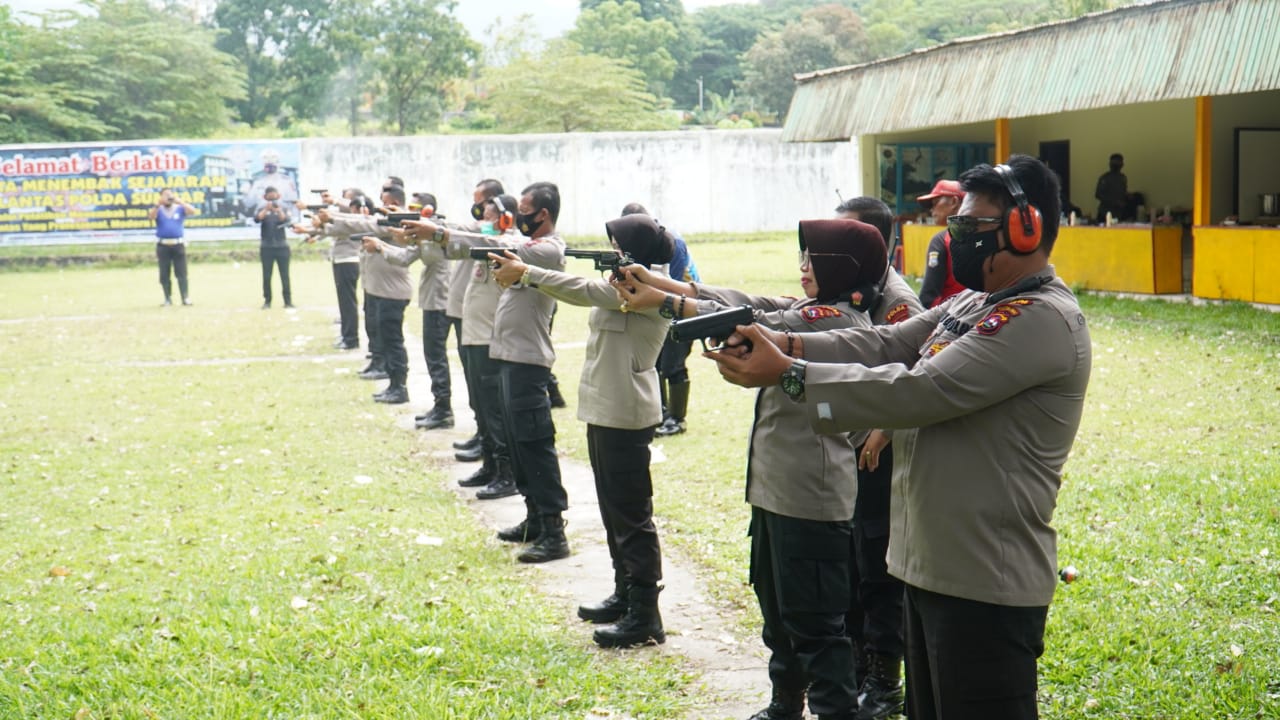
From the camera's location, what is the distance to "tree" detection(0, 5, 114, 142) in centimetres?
3881

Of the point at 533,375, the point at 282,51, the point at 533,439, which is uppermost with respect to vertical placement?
the point at 282,51

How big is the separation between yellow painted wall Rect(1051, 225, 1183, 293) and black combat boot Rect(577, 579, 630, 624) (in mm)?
13651

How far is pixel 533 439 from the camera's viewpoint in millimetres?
6828

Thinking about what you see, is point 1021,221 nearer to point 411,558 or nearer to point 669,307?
point 669,307

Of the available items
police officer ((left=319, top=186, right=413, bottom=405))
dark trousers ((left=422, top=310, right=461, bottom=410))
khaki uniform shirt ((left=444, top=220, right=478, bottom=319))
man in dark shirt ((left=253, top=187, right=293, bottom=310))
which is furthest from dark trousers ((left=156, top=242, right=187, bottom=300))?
khaki uniform shirt ((left=444, top=220, right=478, bottom=319))

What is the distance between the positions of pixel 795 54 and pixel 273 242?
4934 centimetres

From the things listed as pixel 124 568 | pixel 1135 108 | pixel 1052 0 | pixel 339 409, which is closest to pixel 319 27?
pixel 1052 0

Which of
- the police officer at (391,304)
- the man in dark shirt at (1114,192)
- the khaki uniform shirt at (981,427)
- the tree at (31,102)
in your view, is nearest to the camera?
the khaki uniform shirt at (981,427)

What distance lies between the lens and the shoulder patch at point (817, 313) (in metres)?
4.07

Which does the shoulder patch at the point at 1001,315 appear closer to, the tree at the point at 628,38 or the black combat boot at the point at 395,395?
the black combat boot at the point at 395,395

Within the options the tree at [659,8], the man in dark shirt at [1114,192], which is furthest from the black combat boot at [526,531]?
the tree at [659,8]

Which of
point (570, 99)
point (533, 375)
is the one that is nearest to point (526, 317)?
point (533, 375)

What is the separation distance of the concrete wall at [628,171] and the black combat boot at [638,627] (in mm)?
28785

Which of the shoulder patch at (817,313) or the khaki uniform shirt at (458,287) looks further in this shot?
the khaki uniform shirt at (458,287)
